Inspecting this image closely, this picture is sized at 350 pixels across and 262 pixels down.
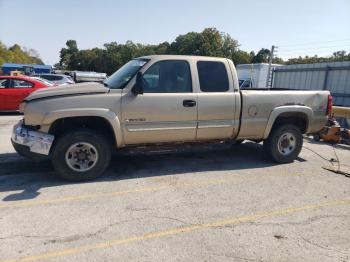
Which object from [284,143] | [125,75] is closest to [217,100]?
[125,75]

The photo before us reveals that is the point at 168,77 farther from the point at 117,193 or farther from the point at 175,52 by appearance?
the point at 175,52

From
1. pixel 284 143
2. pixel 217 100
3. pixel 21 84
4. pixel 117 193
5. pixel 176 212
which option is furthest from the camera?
pixel 21 84

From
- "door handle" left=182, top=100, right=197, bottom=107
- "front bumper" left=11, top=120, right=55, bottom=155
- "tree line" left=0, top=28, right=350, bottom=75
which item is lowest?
"front bumper" left=11, top=120, right=55, bottom=155

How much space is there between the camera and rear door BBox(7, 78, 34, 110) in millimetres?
→ 12461

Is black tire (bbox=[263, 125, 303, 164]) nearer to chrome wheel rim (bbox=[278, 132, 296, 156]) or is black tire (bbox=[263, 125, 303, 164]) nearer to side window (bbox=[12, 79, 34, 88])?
chrome wheel rim (bbox=[278, 132, 296, 156])

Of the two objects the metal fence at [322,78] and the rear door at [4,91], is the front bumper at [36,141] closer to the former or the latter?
the rear door at [4,91]

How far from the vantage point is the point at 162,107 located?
5.37 metres

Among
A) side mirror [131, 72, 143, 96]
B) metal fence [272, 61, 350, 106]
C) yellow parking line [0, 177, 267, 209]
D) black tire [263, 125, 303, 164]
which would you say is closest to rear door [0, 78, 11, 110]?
side mirror [131, 72, 143, 96]

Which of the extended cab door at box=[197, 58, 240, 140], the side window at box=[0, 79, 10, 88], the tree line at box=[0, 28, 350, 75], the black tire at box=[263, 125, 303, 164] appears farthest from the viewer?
the tree line at box=[0, 28, 350, 75]

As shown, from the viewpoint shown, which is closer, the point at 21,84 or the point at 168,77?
the point at 168,77

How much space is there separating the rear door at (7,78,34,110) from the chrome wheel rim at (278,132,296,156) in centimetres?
1006

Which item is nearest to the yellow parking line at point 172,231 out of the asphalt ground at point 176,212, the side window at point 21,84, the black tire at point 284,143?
the asphalt ground at point 176,212

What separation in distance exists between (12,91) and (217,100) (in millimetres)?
9737

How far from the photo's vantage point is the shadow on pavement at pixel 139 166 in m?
5.02
